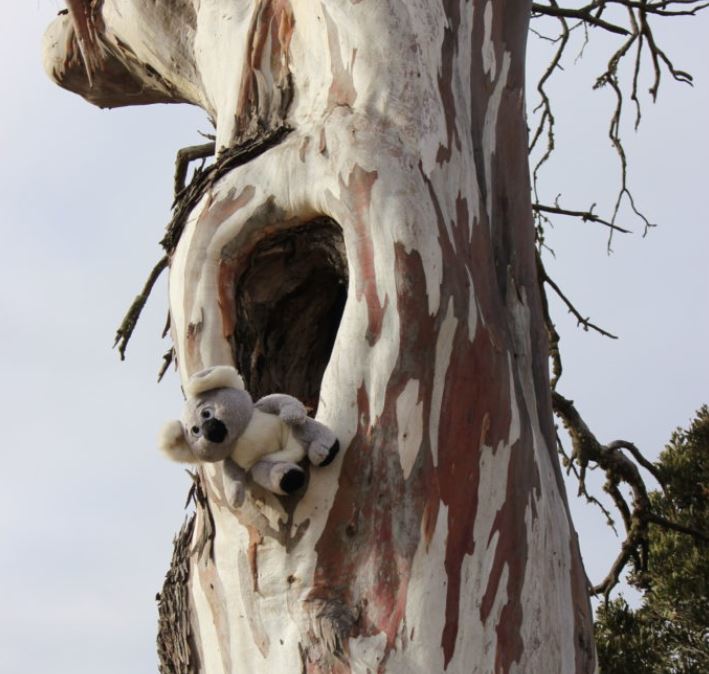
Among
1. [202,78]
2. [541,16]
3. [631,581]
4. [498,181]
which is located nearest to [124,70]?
[202,78]

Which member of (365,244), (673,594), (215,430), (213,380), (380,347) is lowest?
(215,430)

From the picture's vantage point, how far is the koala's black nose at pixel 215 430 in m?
2.93

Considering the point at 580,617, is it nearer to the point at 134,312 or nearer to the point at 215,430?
the point at 215,430

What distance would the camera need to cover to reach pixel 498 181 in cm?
370

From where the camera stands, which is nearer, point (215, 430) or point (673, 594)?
point (215, 430)

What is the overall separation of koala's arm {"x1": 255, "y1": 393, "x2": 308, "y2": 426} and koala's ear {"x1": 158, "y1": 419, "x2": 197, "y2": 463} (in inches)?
7.6

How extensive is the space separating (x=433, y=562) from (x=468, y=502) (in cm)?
19

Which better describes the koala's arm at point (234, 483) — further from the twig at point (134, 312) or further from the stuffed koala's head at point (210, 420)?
the twig at point (134, 312)

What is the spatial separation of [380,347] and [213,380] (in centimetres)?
41

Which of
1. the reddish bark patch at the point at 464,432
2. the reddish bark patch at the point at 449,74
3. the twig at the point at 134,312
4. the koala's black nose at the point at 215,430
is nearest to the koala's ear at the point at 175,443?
the koala's black nose at the point at 215,430

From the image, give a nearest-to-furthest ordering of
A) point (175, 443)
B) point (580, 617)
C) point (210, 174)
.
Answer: point (175, 443) → point (580, 617) → point (210, 174)

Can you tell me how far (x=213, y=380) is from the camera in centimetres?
299

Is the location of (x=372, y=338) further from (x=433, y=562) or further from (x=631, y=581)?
(x=631, y=581)

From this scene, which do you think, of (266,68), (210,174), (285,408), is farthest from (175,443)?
(266,68)
